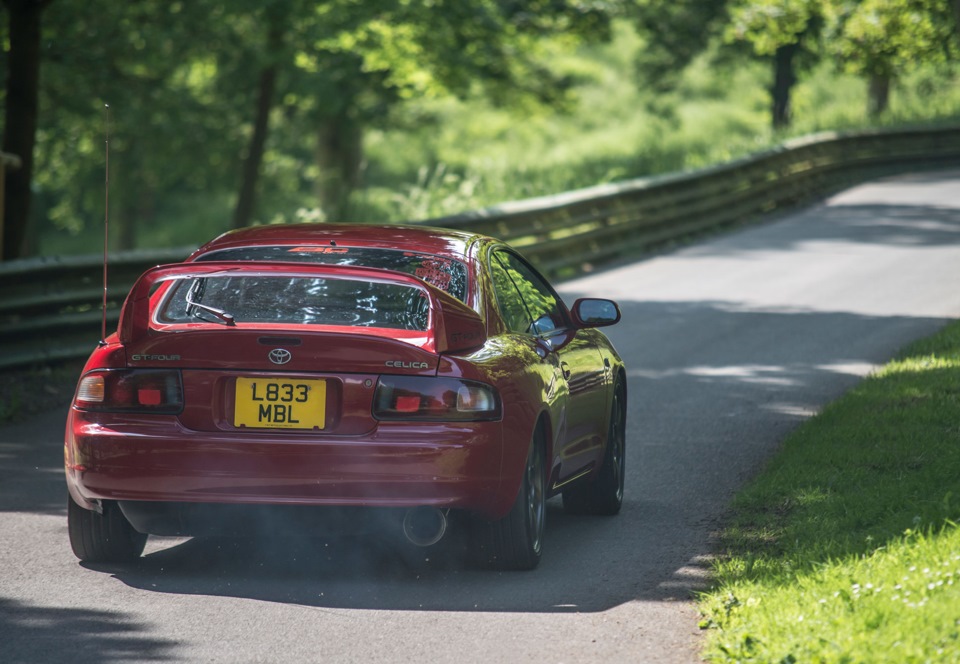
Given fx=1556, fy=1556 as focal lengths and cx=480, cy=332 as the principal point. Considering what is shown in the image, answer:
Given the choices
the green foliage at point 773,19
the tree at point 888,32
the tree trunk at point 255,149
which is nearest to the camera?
the tree at point 888,32

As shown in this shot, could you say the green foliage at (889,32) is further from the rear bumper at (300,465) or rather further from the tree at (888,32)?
the rear bumper at (300,465)

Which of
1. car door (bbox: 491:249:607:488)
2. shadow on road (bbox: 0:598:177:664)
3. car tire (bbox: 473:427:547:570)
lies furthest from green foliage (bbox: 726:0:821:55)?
shadow on road (bbox: 0:598:177:664)

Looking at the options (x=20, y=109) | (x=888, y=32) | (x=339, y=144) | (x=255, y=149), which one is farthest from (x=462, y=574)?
(x=339, y=144)

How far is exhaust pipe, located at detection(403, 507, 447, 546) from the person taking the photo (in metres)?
6.20

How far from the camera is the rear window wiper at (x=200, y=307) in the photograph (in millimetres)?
6121

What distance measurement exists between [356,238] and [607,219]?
1485cm

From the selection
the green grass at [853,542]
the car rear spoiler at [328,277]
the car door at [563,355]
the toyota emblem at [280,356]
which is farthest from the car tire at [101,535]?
the green grass at [853,542]

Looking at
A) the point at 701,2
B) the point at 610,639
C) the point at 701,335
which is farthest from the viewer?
the point at 701,2

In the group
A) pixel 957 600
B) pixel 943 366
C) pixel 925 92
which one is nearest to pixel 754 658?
pixel 957 600

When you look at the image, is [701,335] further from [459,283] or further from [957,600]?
[957,600]

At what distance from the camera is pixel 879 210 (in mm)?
26547

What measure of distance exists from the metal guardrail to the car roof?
4.85 m

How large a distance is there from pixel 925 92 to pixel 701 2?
955 centimetres

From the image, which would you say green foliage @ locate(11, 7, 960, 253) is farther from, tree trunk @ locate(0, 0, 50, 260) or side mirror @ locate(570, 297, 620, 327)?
side mirror @ locate(570, 297, 620, 327)
